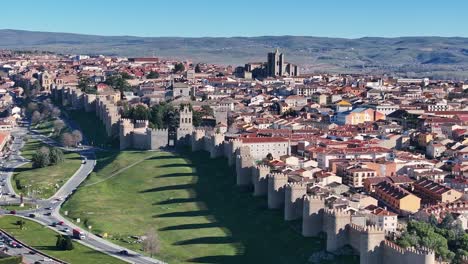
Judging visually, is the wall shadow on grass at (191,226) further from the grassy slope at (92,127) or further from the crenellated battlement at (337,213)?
the grassy slope at (92,127)

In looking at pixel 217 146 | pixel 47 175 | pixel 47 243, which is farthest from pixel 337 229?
pixel 47 175

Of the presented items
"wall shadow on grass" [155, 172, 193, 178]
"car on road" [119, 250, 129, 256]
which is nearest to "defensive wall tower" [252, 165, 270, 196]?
"wall shadow on grass" [155, 172, 193, 178]

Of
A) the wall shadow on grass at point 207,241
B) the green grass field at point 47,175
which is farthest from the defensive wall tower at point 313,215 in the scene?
the green grass field at point 47,175

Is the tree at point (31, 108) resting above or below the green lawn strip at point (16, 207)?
above

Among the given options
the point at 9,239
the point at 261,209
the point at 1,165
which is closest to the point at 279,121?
the point at 1,165

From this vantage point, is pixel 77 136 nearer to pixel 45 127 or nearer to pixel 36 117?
pixel 45 127

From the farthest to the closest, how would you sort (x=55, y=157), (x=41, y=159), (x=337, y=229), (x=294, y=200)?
(x=55, y=157) → (x=41, y=159) → (x=294, y=200) → (x=337, y=229)
